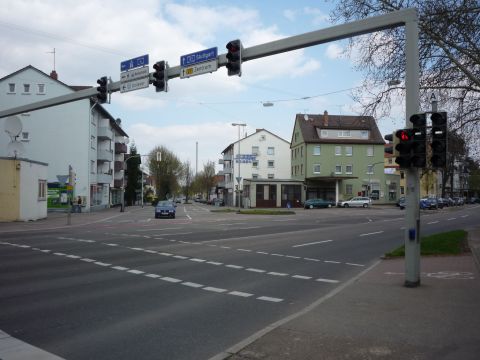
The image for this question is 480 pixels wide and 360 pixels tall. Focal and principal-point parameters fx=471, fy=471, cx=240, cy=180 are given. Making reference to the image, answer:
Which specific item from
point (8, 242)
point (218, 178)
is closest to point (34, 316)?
point (8, 242)

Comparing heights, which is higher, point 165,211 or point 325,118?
point 325,118

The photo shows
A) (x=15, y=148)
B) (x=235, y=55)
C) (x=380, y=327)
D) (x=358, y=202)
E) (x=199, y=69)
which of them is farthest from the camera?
(x=358, y=202)

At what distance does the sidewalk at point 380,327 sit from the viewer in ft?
17.6

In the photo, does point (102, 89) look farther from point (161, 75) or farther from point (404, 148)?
point (404, 148)

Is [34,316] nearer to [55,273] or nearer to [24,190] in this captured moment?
[55,273]

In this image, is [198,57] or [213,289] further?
[198,57]

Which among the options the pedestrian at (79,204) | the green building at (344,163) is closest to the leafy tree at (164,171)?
the green building at (344,163)

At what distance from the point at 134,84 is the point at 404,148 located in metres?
9.58

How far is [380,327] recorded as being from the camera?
6477mm

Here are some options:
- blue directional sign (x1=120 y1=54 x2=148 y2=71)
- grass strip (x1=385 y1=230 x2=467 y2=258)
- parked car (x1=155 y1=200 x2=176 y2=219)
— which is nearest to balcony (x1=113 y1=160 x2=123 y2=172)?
parked car (x1=155 y1=200 x2=176 y2=219)

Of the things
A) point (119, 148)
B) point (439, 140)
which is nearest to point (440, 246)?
point (439, 140)

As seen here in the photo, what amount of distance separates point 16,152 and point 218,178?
101 metres

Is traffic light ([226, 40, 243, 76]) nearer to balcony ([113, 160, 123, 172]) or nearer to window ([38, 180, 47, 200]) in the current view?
window ([38, 180, 47, 200])

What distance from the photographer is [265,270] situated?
1209 cm
